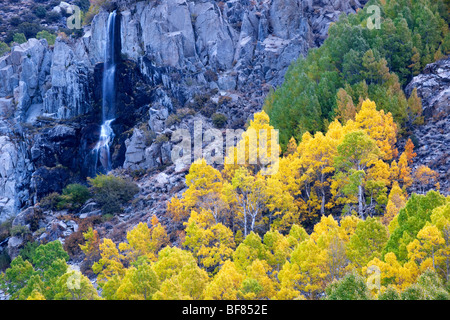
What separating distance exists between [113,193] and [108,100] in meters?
22.4

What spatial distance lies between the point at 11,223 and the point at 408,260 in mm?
48445

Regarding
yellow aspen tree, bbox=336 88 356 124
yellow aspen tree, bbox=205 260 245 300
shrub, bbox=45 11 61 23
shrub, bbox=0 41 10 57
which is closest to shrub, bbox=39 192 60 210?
yellow aspen tree, bbox=336 88 356 124

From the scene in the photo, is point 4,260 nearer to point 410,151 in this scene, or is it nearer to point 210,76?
point 210,76

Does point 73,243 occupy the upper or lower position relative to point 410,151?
lower

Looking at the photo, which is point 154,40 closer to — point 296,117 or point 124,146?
point 124,146

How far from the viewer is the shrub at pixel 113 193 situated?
4900cm

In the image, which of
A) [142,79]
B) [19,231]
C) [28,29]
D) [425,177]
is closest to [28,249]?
[19,231]

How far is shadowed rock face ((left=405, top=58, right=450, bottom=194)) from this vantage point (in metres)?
37.2

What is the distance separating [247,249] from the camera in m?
25.7

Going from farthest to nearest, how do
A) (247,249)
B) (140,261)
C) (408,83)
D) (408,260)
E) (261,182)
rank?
1. (408,83)
2. (261,182)
3. (140,261)
4. (247,249)
5. (408,260)

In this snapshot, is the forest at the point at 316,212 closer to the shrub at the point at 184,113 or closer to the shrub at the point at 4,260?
the shrub at the point at 4,260

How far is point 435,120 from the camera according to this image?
4338 cm
